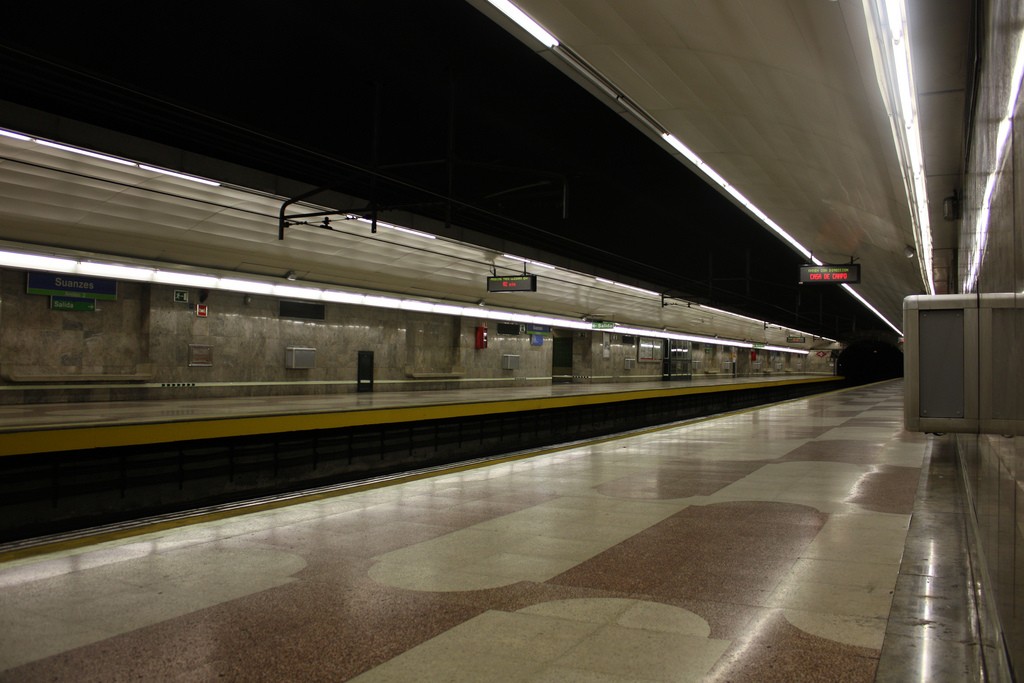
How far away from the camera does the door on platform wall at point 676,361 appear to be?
39.3 meters

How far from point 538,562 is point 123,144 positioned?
7926 millimetres

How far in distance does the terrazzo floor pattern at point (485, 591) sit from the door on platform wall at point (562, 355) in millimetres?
24169

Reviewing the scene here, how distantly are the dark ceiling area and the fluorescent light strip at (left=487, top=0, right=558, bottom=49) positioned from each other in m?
1.96

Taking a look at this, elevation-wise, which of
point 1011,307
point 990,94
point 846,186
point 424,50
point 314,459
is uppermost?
point 424,50

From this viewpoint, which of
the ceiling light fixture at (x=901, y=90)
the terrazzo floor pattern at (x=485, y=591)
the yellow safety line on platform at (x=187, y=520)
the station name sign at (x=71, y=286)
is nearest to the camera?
the terrazzo floor pattern at (x=485, y=591)

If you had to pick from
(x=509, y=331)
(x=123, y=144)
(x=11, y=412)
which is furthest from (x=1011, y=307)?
(x=509, y=331)

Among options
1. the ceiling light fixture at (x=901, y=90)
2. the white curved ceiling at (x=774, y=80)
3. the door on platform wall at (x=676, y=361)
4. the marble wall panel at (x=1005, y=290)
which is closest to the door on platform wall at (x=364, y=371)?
the white curved ceiling at (x=774, y=80)

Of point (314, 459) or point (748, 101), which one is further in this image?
point (314, 459)

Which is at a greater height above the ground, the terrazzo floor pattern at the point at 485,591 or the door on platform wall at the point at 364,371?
the door on platform wall at the point at 364,371

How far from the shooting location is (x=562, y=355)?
32.4 metres

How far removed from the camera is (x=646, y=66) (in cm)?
666

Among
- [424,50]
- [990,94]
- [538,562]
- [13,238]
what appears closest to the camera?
[990,94]

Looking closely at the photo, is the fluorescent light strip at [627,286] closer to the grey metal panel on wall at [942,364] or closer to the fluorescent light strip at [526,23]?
the fluorescent light strip at [526,23]

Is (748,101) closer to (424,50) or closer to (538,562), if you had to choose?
(424,50)
